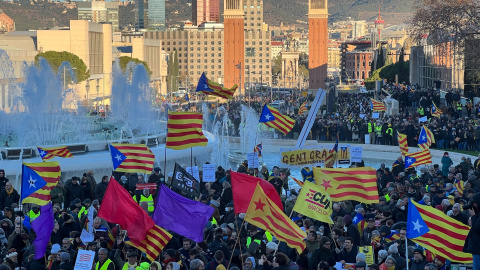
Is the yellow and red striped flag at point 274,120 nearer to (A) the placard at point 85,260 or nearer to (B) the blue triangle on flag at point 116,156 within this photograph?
(B) the blue triangle on flag at point 116,156

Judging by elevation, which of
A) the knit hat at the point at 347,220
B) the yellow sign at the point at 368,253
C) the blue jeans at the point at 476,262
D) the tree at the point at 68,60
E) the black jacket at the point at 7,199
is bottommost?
the black jacket at the point at 7,199

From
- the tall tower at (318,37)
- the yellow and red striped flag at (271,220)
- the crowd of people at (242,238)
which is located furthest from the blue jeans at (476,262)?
the tall tower at (318,37)

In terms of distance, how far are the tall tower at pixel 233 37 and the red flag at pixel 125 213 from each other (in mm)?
113746

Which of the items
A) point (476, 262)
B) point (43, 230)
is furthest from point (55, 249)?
point (476, 262)

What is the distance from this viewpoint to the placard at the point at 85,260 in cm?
980

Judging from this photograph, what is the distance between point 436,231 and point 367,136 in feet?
75.7

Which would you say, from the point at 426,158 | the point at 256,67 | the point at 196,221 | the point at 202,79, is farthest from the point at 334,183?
the point at 256,67

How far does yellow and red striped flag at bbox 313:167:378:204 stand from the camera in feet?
41.6

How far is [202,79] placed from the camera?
23.6 metres

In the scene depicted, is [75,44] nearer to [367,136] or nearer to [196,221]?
[367,136]

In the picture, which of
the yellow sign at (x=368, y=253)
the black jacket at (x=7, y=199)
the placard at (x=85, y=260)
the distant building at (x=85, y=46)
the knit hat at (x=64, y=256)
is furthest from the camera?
the distant building at (x=85, y=46)

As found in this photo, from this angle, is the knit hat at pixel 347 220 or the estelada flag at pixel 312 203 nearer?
the estelada flag at pixel 312 203

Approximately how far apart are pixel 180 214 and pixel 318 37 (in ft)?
383

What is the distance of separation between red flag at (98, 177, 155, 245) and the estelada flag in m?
1.79
